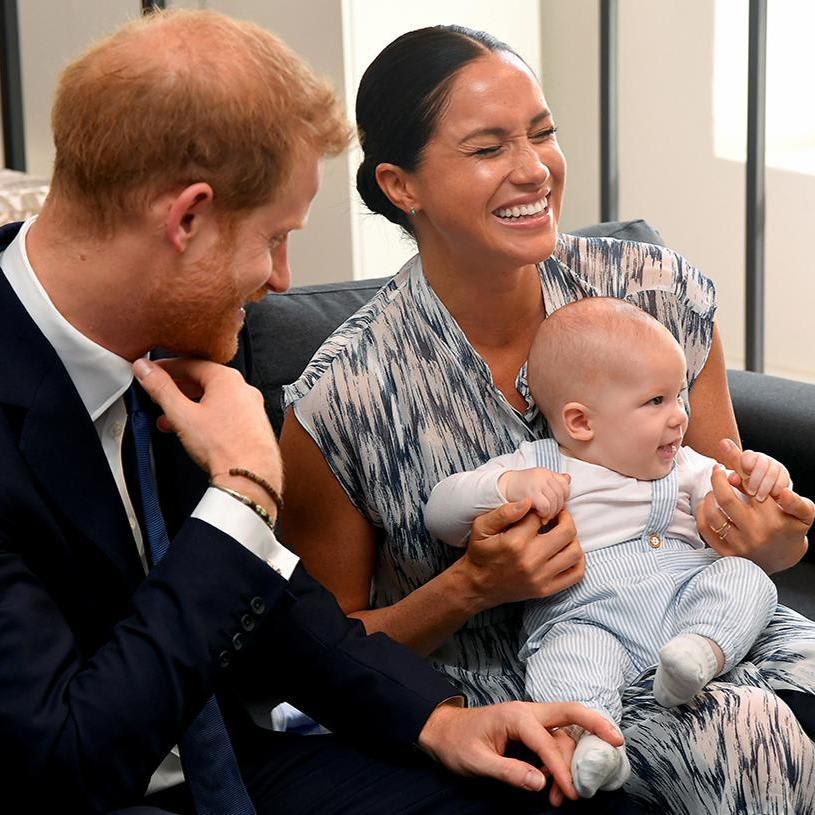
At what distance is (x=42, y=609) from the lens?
1.34 m

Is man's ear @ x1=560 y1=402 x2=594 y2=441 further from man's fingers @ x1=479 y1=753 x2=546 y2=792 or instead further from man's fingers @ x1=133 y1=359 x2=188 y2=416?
man's fingers @ x1=133 y1=359 x2=188 y2=416

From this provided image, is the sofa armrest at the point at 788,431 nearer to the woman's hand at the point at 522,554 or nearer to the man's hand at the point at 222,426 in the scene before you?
the woman's hand at the point at 522,554

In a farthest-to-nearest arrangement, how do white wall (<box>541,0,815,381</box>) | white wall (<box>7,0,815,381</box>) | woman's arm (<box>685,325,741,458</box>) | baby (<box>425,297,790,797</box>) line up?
1. white wall (<box>541,0,815,381</box>)
2. white wall (<box>7,0,815,381</box>)
3. woman's arm (<box>685,325,741,458</box>)
4. baby (<box>425,297,790,797</box>)

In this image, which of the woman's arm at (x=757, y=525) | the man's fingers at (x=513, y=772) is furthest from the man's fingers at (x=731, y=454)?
the man's fingers at (x=513, y=772)

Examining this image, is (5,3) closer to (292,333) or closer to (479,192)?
(292,333)

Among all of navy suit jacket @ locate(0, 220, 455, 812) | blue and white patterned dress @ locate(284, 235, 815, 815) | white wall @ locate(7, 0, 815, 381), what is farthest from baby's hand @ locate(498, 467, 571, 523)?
white wall @ locate(7, 0, 815, 381)

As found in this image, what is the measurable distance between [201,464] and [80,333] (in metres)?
0.19

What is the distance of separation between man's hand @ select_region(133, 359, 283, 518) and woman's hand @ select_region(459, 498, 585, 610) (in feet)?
1.34

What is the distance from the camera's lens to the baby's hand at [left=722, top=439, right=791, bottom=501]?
5.98ft

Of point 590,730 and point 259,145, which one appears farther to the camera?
point 590,730

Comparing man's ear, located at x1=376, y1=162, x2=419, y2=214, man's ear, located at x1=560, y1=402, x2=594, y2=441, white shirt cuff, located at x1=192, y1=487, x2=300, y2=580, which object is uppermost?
man's ear, located at x1=376, y1=162, x2=419, y2=214

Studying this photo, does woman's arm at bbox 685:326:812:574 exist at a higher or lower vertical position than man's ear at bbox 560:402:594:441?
lower

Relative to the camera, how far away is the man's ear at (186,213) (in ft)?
4.59

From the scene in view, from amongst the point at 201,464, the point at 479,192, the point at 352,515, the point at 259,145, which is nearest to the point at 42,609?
the point at 201,464
